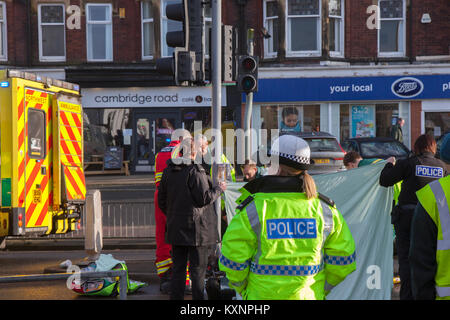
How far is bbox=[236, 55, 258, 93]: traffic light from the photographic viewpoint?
9.45 metres

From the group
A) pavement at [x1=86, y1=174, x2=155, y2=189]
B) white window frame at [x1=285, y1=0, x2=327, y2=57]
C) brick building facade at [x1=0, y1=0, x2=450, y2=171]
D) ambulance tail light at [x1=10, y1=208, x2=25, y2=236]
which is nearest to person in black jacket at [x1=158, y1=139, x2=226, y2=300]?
ambulance tail light at [x1=10, y1=208, x2=25, y2=236]

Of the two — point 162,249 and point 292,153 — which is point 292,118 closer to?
point 162,249

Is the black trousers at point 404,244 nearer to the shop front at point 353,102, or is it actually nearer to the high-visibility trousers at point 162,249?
the high-visibility trousers at point 162,249

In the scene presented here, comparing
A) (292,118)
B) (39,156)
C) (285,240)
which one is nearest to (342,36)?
(292,118)

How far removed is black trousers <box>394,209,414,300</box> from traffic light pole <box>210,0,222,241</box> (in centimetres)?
196

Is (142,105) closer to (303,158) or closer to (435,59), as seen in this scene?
(435,59)

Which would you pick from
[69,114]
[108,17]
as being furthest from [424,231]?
[108,17]

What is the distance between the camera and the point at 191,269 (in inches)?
259

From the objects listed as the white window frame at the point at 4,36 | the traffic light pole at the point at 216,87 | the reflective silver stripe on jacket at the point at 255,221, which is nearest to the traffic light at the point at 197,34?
the traffic light pole at the point at 216,87

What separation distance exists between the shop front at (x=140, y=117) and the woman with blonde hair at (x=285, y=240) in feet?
67.8

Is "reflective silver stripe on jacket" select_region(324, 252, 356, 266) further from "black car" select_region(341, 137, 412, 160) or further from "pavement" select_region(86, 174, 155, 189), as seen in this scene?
"pavement" select_region(86, 174, 155, 189)

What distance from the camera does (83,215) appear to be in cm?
1284

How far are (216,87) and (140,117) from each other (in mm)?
17243

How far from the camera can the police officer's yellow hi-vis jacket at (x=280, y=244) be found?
364cm
